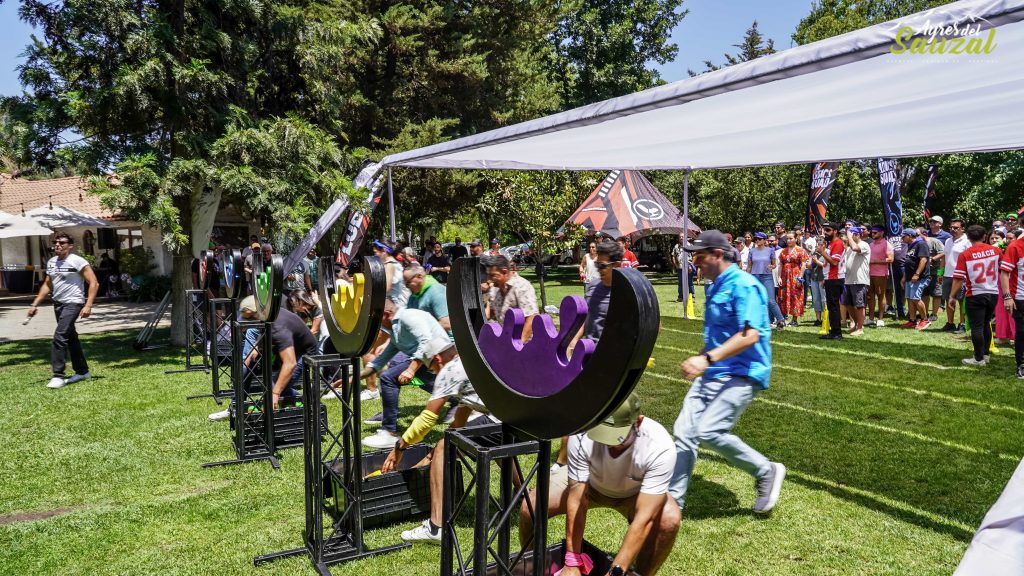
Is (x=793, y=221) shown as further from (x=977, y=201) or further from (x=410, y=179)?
(x=410, y=179)

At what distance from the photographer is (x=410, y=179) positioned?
21.6 m

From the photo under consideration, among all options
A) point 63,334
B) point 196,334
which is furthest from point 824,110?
point 196,334

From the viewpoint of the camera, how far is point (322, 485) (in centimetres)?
436

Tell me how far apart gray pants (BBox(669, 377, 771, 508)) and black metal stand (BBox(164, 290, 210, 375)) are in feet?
26.7

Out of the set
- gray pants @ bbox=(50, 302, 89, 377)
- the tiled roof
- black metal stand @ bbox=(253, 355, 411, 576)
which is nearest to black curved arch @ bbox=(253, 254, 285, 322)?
black metal stand @ bbox=(253, 355, 411, 576)

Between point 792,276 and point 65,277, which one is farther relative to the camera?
point 792,276

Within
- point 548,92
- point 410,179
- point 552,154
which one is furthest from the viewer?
point 548,92

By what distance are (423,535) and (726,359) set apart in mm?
2197

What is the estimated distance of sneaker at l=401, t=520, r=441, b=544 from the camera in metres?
4.46

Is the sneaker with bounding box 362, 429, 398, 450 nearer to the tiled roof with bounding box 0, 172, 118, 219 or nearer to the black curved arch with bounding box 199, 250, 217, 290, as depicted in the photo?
the black curved arch with bounding box 199, 250, 217, 290

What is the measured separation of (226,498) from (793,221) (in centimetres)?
2854

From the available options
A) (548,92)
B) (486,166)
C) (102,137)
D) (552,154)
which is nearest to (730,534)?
(552,154)

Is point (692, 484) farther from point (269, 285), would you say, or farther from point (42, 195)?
point (42, 195)

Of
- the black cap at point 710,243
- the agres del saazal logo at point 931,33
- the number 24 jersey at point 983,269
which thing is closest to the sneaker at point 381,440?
the black cap at point 710,243
